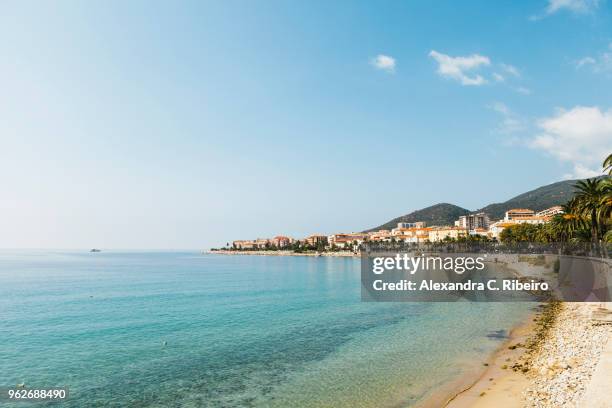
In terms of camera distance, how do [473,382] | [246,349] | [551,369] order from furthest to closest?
[246,349], [473,382], [551,369]

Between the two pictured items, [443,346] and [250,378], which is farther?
[443,346]

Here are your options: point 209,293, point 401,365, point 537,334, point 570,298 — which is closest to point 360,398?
point 401,365

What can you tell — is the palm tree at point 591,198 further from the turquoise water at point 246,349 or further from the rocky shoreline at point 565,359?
the rocky shoreline at point 565,359

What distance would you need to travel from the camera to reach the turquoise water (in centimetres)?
1573

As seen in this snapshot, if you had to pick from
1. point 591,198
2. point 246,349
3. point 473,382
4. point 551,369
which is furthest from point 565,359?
point 591,198

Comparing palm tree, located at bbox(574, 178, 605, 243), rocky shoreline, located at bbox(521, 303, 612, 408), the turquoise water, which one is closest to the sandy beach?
rocky shoreline, located at bbox(521, 303, 612, 408)

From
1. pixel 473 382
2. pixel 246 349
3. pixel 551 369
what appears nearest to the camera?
pixel 551 369

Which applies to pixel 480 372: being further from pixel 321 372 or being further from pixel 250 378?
pixel 250 378

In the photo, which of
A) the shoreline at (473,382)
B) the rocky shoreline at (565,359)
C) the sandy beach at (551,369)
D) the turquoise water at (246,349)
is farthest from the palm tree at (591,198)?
the shoreline at (473,382)

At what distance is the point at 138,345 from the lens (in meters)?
23.5

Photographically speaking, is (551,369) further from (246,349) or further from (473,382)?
(246,349)

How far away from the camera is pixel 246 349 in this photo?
22.1 m

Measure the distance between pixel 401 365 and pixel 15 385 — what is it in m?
17.5

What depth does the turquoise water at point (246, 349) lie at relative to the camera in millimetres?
15734
